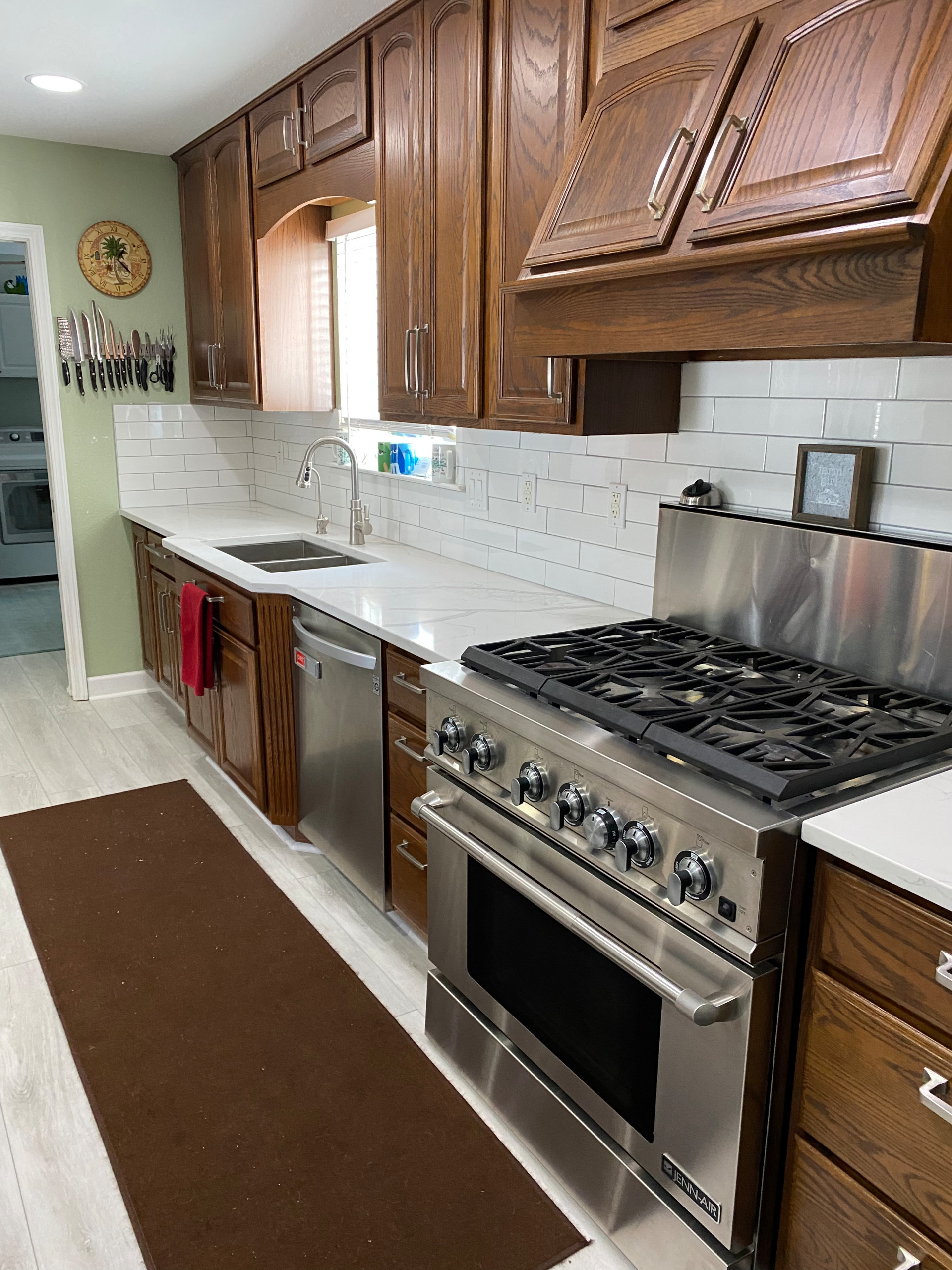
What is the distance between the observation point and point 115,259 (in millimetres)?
4230

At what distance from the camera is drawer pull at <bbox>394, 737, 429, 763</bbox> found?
2301 millimetres

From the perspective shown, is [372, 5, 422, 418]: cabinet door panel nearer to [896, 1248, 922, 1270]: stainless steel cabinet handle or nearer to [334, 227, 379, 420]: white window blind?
[334, 227, 379, 420]: white window blind

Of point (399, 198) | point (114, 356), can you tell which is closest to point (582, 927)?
point (399, 198)

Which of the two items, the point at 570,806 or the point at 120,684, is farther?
the point at 120,684

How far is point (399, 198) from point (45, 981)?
2298 mm

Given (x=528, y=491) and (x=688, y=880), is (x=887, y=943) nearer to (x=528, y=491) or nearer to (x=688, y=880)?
(x=688, y=880)

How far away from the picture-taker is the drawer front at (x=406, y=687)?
7.41 ft

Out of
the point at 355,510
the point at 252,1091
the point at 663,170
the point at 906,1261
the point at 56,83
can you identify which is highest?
the point at 56,83

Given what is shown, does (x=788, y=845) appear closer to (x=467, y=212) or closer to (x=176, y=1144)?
(x=176, y=1144)

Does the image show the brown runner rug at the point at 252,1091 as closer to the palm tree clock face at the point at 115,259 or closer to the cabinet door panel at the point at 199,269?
the cabinet door panel at the point at 199,269

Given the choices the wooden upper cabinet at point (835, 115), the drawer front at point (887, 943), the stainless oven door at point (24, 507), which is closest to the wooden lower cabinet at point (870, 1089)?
the drawer front at point (887, 943)

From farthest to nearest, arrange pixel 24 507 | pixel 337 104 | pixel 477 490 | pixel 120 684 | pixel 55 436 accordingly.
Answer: pixel 24 507 < pixel 120 684 < pixel 55 436 < pixel 477 490 < pixel 337 104

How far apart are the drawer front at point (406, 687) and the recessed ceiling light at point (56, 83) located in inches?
93.5

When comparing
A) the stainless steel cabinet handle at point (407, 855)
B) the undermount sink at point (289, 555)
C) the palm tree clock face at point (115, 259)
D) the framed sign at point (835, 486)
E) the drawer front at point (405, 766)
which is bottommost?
the stainless steel cabinet handle at point (407, 855)
